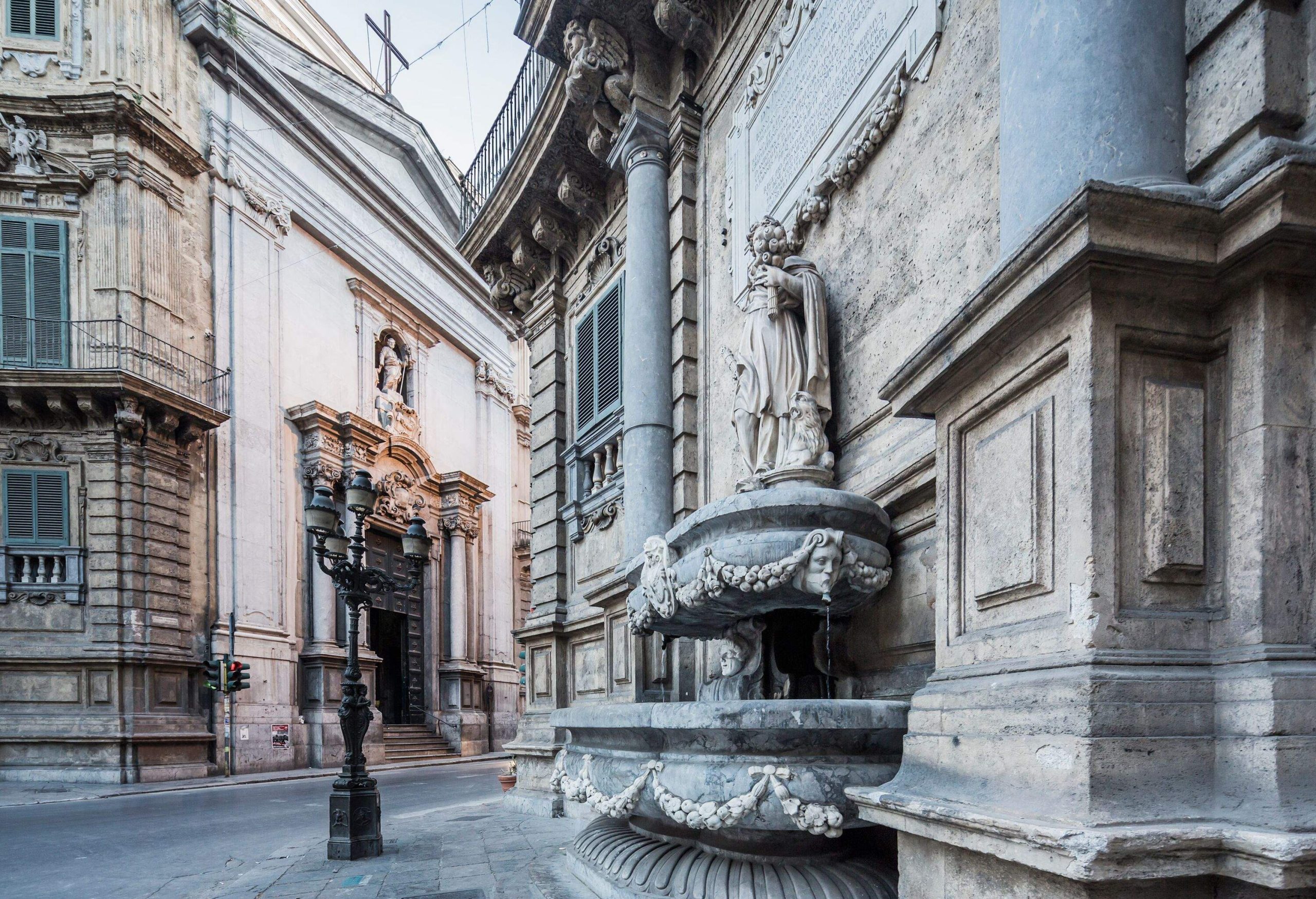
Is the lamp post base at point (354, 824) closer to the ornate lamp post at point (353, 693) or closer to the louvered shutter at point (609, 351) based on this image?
the ornate lamp post at point (353, 693)

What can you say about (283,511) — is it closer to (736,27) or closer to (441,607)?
(441,607)

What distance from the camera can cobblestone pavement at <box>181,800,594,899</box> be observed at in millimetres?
5625

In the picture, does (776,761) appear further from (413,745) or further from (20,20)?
(20,20)

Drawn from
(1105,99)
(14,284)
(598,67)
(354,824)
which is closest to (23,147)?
(14,284)

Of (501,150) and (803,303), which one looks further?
(501,150)

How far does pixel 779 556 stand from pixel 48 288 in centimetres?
1734

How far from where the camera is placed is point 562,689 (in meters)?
10.8

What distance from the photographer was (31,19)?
16797 millimetres

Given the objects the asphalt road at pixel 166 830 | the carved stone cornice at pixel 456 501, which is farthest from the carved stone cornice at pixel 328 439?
the asphalt road at pixel 166 830

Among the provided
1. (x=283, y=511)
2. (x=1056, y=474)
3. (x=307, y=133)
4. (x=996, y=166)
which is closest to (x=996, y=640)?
(x=1056, y=474)

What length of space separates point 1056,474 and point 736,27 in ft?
23.4

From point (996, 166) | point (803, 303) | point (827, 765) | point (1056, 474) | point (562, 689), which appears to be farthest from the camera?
point (562, 689)

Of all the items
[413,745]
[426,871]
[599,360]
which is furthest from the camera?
[413,745]

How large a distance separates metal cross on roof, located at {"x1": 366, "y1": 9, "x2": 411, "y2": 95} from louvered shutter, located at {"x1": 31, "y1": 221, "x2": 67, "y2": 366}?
13.8 meters
